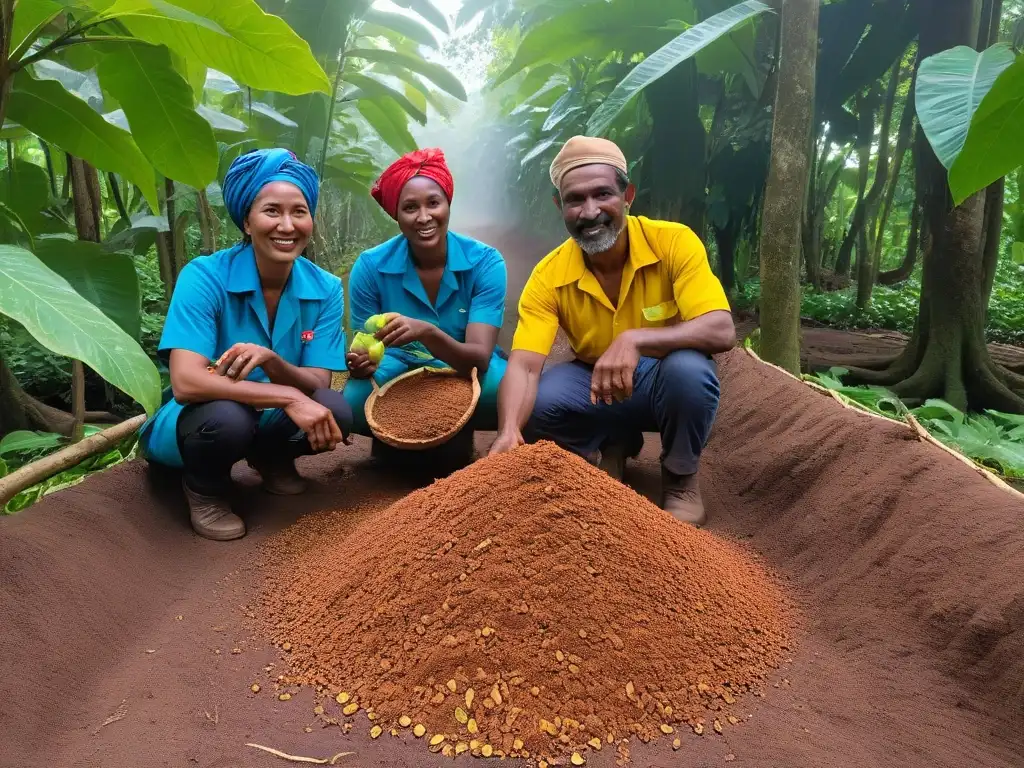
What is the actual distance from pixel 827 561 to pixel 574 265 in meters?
1.17

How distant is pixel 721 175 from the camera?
5.43 meters

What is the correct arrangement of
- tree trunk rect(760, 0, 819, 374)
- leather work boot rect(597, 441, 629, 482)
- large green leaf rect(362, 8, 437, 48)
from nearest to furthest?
leather work boot rect(597, 441, 629, 482) < tree trunk rect(760, 0, 819, 374) < large green leaf rect(362, 8, 437, 48)

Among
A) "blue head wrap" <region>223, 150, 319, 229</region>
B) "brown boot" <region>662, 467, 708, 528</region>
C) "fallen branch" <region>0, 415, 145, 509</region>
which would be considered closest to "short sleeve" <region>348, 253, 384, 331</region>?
"blue head wrap" <region>223, 150, 319, 229</region>

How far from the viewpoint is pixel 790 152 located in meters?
3.03

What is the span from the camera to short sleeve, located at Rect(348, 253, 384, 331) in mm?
2576

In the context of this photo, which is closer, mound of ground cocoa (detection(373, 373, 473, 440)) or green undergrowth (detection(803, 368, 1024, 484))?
mound of ground cocoa (detection(373, 373, 473, 440))

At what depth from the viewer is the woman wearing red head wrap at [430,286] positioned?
94.0 inches

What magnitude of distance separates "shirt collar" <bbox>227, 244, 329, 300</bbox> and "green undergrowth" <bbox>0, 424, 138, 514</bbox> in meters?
0.72

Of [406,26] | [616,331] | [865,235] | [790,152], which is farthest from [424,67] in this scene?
[865,235]

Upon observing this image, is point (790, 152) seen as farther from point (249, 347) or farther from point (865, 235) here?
point (865, 235)

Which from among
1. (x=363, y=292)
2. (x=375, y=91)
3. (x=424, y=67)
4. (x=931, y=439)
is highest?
(x=424, y=67)

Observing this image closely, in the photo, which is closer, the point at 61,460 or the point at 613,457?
the point at 61,460

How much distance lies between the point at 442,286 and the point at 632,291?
0.73 meters

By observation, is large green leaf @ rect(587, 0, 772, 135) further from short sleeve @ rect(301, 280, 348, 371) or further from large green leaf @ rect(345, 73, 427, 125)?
short sleeve @ rect(301, 280, 348, 371)
